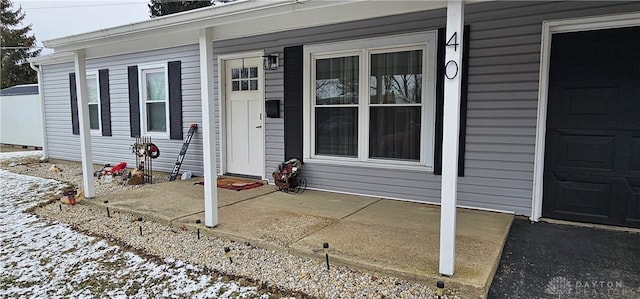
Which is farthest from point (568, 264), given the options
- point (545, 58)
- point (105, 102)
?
point (105, 102)

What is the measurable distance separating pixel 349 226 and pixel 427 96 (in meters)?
1.73

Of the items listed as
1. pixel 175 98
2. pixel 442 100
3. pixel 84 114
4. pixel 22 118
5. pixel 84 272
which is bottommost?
pixel 84 272

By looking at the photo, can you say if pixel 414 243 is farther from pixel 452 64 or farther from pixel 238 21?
pixel 238 21

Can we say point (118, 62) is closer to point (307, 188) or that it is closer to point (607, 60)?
point (307, 188)

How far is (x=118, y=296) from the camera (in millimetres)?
2477

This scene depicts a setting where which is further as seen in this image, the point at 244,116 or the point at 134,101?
the point at 134,101

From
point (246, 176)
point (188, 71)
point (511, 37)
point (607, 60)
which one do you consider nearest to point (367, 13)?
point (511, 37)

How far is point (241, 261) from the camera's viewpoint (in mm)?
2928

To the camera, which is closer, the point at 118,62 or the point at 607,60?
the point at 607,60

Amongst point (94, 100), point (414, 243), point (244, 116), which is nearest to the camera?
point (414, 243)

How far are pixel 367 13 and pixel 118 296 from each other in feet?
8.73

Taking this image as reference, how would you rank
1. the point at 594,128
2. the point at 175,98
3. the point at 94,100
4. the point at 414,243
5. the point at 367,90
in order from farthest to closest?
the point at 94,100 → the point at 175,98 → the point at 367,90 → the point at 594,128 → the point at 414,243

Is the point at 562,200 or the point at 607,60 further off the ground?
the point at 607,60

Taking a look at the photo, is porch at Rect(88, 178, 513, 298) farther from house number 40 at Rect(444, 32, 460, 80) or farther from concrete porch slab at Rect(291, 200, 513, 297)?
house number 40 at Rect(444, 32, 460, 80)
